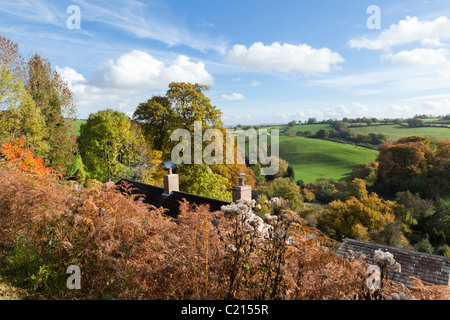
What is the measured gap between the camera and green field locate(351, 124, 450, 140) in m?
72.9

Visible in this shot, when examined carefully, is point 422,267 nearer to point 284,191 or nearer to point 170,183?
point 170,183

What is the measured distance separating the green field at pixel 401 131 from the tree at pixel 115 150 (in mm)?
76642

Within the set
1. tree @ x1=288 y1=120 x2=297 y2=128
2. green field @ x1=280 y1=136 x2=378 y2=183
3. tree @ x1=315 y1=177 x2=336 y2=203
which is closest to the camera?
tree @ x1=315 y1=177 x2=336 y2=203

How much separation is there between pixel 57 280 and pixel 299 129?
10897 centimetres

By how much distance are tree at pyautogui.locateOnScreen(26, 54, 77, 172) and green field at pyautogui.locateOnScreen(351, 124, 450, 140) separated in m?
81.8

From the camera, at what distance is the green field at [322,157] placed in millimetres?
64562

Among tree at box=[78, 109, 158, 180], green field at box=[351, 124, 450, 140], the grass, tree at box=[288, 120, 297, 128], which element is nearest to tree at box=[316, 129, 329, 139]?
the grass

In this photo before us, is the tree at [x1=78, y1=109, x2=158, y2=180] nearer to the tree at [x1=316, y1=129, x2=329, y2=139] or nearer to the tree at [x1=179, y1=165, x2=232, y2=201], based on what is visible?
the tree at [x1=179, y1=165, x2=232, y2=201]

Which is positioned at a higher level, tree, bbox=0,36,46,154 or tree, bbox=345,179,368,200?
tree, bbox=0,36,46,154

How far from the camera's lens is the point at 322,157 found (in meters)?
74.0

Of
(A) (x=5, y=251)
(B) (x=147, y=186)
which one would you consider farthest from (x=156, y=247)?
(B) (x=147, y=186)

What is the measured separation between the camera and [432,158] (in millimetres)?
50344
